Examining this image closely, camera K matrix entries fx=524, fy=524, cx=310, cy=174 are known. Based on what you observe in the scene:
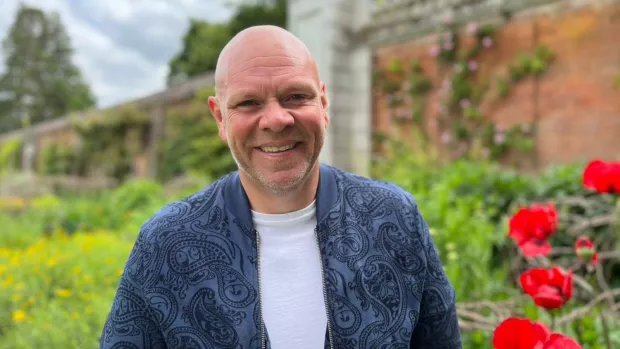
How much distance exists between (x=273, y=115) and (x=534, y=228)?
1107 millimetres

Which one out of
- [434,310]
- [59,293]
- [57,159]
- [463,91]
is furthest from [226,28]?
[434,310]

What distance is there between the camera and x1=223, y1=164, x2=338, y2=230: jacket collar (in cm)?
122

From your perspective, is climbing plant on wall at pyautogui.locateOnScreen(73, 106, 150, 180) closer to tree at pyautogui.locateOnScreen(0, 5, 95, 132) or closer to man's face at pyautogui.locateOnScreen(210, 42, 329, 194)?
man's face at pyautogui.locateOnScreen(210, 42, 329, 194)

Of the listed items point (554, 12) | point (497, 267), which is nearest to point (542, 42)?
point (554, 12)

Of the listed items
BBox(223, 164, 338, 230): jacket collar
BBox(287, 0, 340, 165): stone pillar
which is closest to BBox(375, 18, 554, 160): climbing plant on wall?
BBox(287, 0, 340, 165): stone pillar

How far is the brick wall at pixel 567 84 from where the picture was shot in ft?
15.6

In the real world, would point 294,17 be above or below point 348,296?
above

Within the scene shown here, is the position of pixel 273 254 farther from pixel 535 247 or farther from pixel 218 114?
pixel 535 247

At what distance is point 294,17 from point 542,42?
345 centimetres

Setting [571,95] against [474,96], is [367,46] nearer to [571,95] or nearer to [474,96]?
[474,96]

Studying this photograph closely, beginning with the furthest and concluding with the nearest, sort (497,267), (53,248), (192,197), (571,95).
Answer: (571,95), (53,248), (497,267), (192,197)

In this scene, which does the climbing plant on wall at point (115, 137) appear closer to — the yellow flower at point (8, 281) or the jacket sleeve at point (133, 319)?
the yellow flower at point (8, 281)

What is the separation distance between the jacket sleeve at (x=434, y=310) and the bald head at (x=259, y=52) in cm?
50

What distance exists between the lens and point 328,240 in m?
1.21
